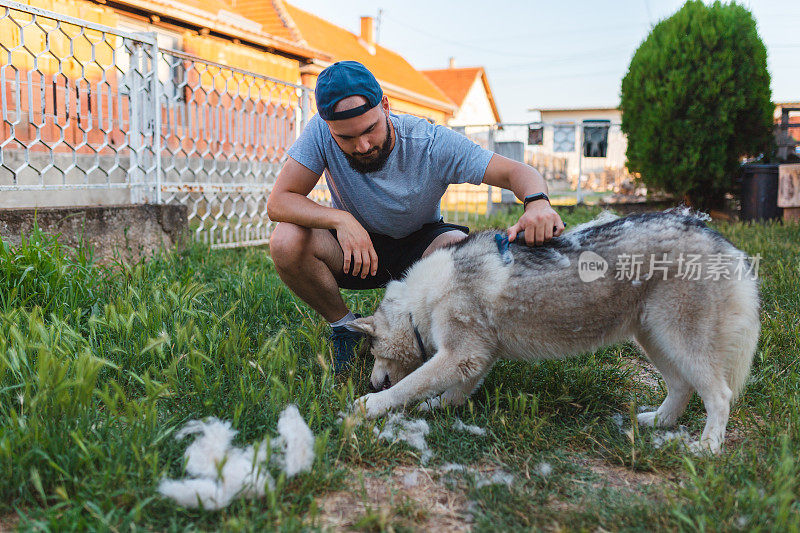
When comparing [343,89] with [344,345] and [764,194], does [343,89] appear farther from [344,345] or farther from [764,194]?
[764,194]

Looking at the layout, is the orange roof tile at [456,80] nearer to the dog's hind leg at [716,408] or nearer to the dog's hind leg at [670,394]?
the dog's hind leg at [670,394]

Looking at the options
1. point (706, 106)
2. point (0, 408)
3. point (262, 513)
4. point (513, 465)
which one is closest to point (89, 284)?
point (0, 408)

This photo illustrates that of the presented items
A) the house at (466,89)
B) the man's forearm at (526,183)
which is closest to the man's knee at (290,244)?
the man's forearm at (526,183)

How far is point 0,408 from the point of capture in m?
2.20

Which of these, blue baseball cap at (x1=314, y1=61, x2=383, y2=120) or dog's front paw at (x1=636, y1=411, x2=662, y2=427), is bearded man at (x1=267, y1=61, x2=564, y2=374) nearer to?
blue baseball cap at (x1=314, y1=61, x2=383, y2=120)

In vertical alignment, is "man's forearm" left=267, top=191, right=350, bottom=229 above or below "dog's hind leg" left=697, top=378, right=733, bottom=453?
above

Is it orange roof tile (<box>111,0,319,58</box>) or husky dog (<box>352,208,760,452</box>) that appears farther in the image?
orange roof tile (<box>111,0,319,58</box>)

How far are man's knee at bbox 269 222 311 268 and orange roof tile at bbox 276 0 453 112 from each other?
14108 mm

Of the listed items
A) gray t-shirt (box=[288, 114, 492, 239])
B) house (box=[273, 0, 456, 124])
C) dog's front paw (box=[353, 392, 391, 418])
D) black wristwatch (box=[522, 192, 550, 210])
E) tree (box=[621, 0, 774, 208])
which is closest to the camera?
dog's front paw (box=[353, 392, 391, 418])

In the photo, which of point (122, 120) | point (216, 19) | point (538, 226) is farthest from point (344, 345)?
point (216, 19)

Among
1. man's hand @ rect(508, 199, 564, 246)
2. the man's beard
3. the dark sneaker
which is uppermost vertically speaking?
the man's beard

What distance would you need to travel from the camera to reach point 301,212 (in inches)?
122

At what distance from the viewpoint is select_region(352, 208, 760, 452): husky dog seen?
228 centimetres

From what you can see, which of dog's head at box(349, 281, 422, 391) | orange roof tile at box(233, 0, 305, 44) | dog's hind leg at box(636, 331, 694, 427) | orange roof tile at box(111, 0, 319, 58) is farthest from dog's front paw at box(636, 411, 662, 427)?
orange roof tile at box(233, 0, 305, 44)
